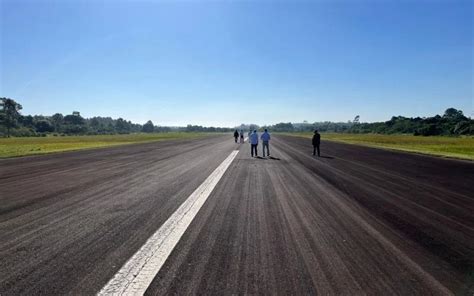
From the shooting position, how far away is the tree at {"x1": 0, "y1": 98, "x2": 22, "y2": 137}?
131625 mm

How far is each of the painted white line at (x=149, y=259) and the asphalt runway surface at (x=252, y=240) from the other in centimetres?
9

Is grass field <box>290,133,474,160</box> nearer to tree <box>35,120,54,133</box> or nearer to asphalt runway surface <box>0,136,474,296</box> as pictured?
asphalt runway surface <box>0,136,474,296</box>

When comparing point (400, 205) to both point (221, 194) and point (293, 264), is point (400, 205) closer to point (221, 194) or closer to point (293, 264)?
point (221, 194)

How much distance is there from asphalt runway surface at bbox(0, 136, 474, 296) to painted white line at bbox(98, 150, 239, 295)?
9 cm

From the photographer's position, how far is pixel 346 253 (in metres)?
4.32

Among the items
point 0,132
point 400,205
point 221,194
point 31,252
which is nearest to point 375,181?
point 400,205

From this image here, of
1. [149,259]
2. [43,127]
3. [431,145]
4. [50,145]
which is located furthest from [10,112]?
[149,259]

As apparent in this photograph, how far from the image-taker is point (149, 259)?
4012 mm

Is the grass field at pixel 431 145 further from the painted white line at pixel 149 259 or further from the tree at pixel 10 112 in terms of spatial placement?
the tree at pixel 10 112

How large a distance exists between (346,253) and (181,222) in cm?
271

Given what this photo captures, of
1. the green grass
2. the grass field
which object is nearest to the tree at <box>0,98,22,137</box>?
the green grass

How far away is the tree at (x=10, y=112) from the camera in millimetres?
131625

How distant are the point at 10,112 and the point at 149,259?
555ft

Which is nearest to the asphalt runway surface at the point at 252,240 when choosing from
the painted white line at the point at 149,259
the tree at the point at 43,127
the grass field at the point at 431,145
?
the painted white line at the point at 149,259
